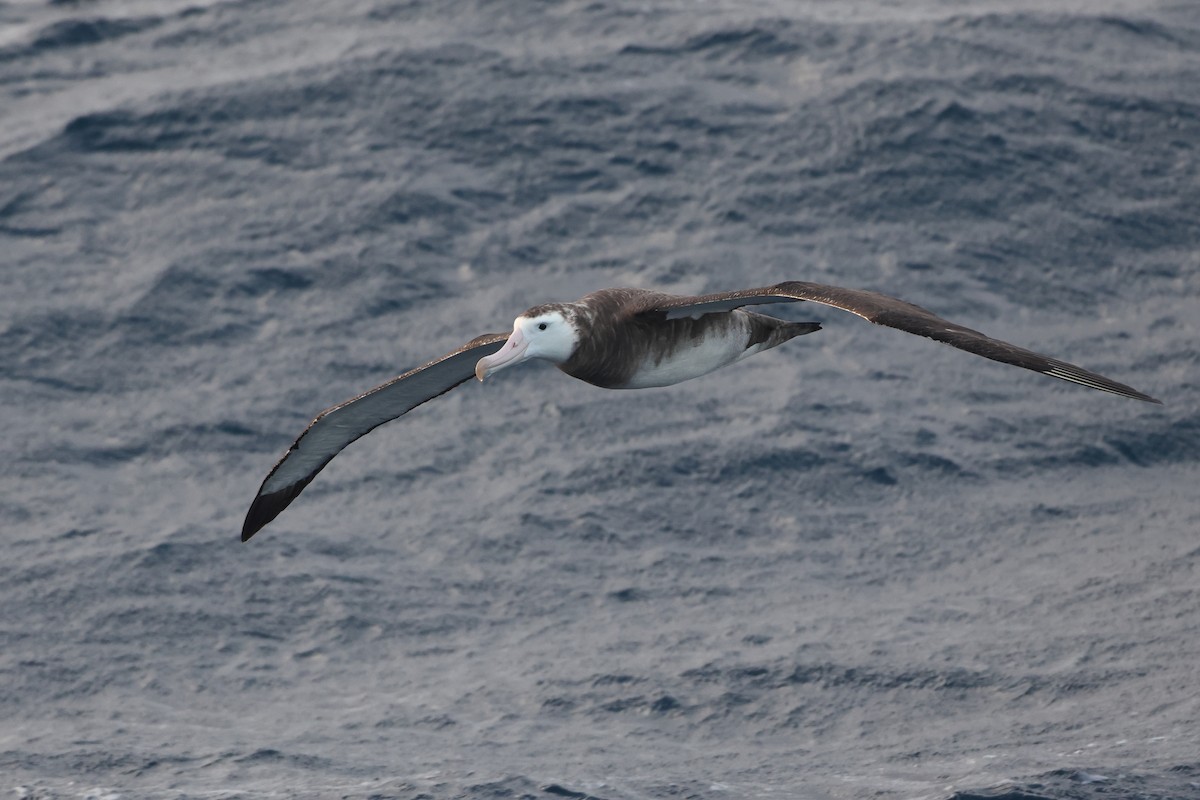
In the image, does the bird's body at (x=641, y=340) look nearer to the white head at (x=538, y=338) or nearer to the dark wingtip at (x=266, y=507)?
the white head at (x=538, y=338)

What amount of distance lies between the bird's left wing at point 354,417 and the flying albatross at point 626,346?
1 cm

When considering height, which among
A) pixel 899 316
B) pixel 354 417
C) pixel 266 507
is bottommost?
pixel 266 507

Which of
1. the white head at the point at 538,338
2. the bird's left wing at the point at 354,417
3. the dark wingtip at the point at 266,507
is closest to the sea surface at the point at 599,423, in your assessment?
the dark wingtip at the point at 266,507

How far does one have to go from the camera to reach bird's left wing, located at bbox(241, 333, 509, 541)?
1772cm

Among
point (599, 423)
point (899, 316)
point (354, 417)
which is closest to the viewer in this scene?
point (899, 316)

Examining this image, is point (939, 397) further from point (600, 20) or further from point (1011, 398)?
point (600, 20)

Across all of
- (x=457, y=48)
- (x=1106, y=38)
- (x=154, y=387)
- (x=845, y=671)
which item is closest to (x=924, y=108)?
(x=1106, y=38)

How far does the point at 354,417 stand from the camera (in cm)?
1866

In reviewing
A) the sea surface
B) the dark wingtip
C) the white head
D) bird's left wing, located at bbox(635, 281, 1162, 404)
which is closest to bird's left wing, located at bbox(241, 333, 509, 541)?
the dark wingtip

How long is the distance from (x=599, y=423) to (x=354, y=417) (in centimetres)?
836

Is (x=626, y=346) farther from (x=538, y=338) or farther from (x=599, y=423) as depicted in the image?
(x=599, y=423)

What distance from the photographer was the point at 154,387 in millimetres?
26969

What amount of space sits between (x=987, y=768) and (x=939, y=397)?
6.73 m

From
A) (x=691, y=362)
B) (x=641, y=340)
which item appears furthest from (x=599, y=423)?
(x=641, y=340)
